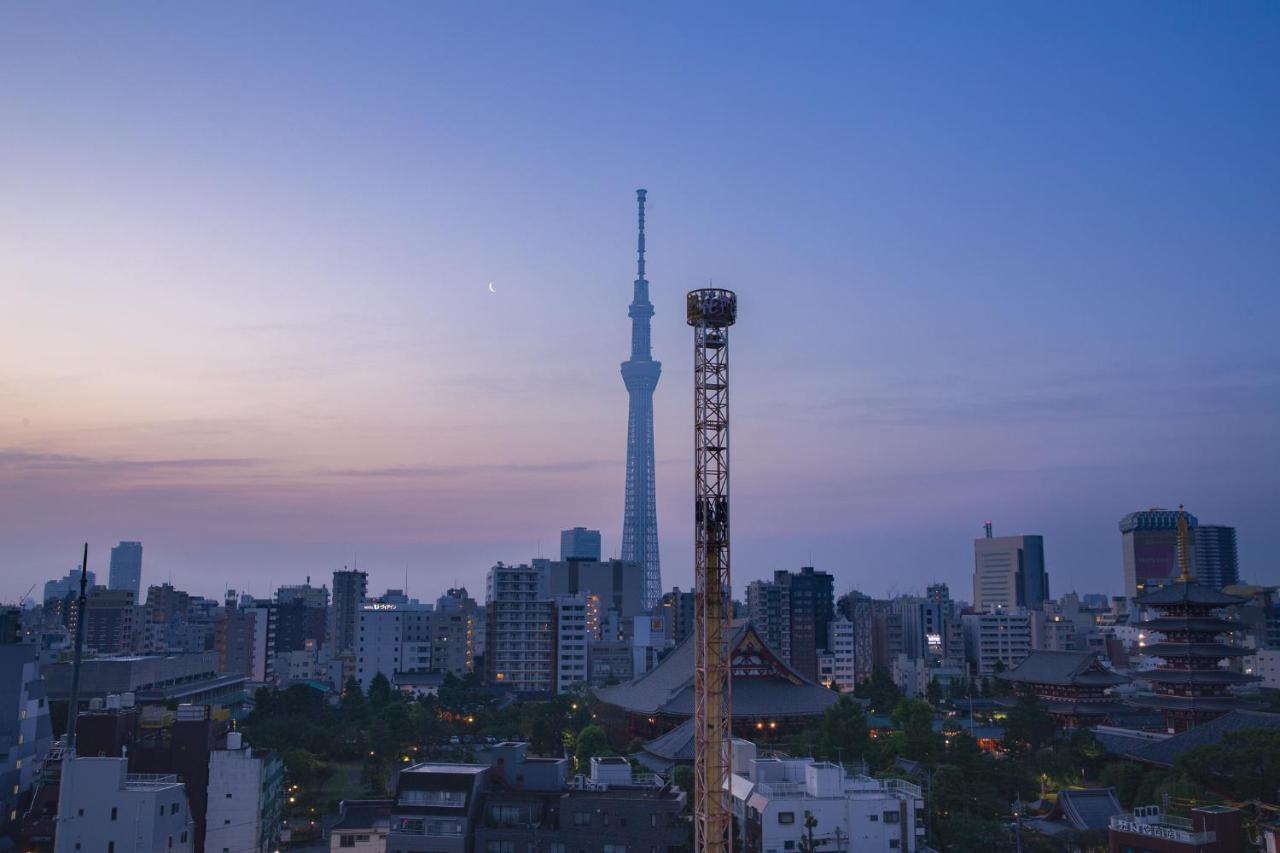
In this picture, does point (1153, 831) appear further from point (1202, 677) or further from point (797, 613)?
point (797, 613)

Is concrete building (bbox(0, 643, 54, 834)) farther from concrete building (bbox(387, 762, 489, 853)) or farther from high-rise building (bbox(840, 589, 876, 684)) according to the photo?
high-rise building (bbox(840, 589, 876, 684))

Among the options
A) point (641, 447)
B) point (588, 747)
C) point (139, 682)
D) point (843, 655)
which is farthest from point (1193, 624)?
point (641, 447)

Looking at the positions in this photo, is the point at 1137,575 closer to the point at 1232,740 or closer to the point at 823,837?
the point at 1232,740

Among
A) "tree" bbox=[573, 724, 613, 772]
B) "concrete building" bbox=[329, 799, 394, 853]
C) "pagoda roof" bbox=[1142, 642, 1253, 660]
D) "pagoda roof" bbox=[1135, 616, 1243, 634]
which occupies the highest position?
"pagoda roof" bbox=[1135, 616, 1243, 634]

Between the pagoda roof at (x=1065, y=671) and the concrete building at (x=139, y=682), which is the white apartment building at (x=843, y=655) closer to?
the pagoda roof at (x=1065, y=671)

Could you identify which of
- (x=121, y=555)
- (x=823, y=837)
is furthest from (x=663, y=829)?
(x=121, y=555)

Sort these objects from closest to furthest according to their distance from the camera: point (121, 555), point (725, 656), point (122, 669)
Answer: point (725, 656), point (122, 669), point (121, 555)

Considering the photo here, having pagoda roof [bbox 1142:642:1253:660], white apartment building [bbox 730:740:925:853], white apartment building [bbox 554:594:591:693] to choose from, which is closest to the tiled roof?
pagoda roof [bbox 1142:642:1253:660]
